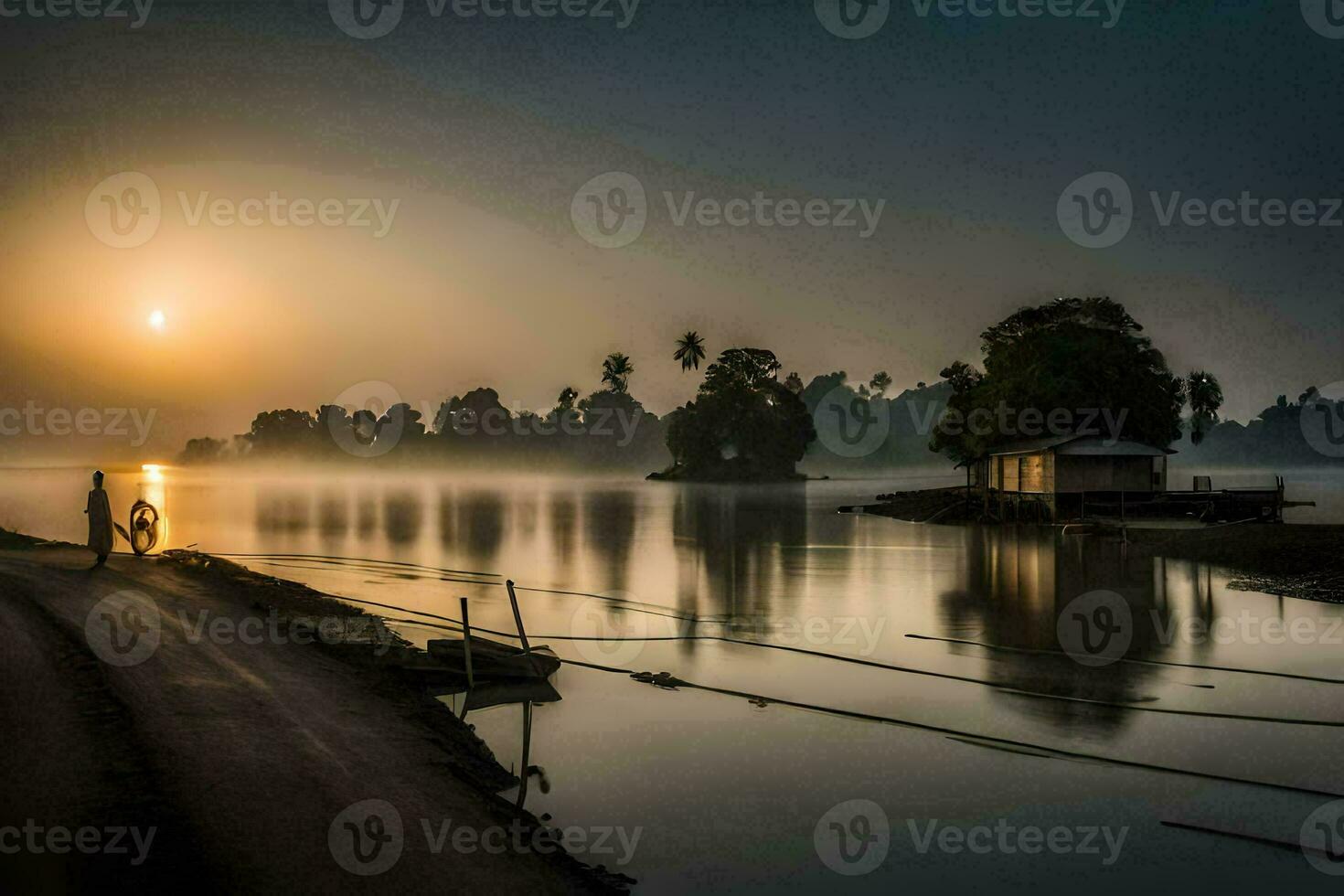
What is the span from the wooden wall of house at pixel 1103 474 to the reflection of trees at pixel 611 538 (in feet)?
77.7

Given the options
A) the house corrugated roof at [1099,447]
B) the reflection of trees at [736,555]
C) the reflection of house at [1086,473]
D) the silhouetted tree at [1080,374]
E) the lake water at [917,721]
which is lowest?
the lake water at [917,721]

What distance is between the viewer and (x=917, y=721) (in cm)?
1309

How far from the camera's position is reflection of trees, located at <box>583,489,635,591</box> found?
1252 inches

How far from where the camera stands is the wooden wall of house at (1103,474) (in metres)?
48.9

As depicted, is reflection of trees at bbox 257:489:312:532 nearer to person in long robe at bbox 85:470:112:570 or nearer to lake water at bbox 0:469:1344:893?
lake water at bbox 0:469:1344:893

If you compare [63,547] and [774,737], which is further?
[63,547]

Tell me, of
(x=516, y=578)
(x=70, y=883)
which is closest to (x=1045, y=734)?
(x=70, y=883)

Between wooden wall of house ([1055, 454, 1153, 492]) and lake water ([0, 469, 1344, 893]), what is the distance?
18.4m

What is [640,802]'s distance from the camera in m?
9.93

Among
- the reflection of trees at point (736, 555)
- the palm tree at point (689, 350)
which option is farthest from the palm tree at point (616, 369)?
the reflection of trees at point (736, 555)

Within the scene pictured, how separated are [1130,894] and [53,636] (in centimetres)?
1487

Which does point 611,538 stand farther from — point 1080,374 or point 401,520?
point 1080,374

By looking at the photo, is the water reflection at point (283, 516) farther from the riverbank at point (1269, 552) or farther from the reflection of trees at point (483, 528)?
the riverbank at point (1269, 552)

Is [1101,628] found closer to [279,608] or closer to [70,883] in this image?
[279,608]
